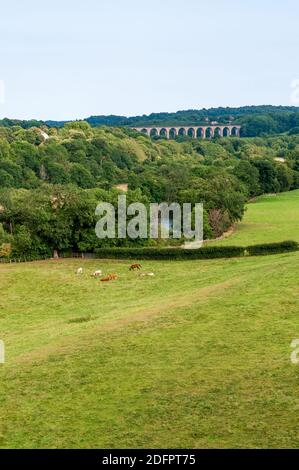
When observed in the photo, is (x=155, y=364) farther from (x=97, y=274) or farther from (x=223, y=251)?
(x=223, y=251)

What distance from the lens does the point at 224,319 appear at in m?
40.7

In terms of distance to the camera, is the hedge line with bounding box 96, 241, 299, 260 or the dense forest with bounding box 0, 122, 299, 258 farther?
the dense forest with bounding box 0, 122, 299, 258

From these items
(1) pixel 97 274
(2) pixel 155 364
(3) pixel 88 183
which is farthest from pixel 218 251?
(3) pixel 88 183

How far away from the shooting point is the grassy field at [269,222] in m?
80.4

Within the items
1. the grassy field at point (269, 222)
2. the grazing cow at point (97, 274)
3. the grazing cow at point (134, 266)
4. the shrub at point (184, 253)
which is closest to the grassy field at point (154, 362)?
the grazing cow at point (97, 274)

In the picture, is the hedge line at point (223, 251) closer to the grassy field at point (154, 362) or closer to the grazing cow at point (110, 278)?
the grazing cow at point (110, 278)

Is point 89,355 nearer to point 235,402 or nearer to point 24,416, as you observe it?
point 24,416

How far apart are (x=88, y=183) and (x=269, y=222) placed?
56.2 m

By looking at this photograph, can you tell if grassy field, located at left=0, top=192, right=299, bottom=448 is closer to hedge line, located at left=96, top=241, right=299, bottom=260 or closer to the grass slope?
the grass slope

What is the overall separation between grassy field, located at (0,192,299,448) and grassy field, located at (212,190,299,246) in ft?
79.1

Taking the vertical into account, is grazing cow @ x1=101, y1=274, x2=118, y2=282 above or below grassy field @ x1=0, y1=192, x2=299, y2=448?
below

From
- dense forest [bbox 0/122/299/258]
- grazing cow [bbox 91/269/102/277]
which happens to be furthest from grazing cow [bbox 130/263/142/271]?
dense forest [bbox 0/122/299/258]

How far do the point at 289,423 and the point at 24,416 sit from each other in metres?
10.6

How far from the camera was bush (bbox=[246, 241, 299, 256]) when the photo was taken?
67188 millimetres
